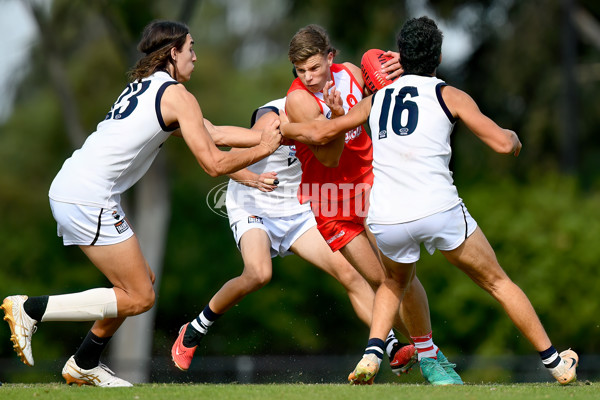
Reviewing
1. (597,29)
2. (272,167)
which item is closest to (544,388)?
(272,167)

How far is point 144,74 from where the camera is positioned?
6195 mm

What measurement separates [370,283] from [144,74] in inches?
93.1

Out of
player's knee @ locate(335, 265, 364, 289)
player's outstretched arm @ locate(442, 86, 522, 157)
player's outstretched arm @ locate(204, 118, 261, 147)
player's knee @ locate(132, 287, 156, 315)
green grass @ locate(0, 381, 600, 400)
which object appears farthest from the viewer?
player's knee @ locate(335, 265, 364, 289)

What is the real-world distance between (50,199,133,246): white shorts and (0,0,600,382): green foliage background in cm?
937

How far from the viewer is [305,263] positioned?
1611cm

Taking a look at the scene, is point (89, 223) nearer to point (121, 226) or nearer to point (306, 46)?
point (121, 226)

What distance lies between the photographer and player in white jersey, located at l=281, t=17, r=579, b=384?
19.1 feet

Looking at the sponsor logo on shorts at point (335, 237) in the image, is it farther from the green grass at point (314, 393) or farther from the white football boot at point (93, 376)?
the white football boot at point (93, 376)

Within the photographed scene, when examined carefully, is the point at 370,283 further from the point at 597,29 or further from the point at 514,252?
the point at 597,29

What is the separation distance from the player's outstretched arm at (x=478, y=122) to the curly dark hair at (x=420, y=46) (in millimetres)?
298

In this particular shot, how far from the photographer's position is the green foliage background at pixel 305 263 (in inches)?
570

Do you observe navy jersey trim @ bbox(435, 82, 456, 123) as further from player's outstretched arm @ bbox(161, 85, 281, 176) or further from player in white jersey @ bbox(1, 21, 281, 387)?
player's outstretched arm @ bbox(161, 85, 281, 176)

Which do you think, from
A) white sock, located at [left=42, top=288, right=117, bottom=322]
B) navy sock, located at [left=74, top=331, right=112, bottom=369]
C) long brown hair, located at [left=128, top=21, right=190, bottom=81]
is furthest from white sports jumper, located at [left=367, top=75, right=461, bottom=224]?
navy sock, located at [left=74, top=331, right=112, bottom=369]

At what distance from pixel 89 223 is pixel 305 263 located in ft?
33.8
